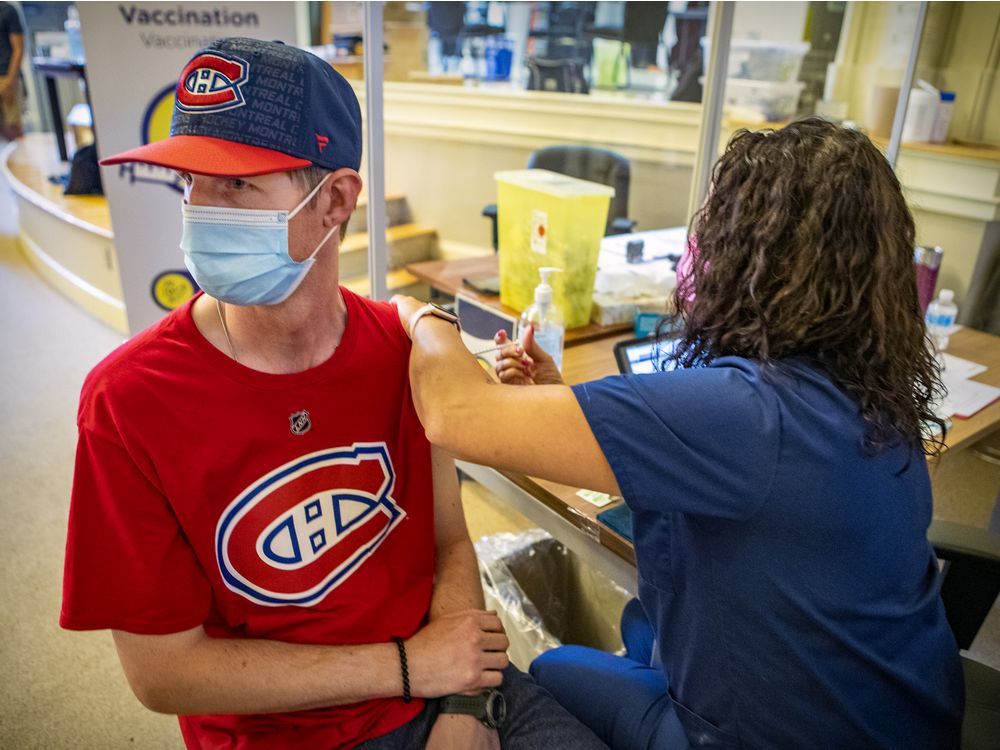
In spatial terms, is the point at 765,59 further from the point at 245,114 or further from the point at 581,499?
the point at 245,114

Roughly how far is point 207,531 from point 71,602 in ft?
0.53

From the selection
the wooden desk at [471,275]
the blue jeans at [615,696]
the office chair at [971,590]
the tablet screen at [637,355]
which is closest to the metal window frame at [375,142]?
the wooden desk at [471,275]

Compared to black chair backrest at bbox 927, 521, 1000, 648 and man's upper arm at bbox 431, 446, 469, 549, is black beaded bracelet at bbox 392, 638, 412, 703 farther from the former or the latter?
black chair backrest at bbox 927, 521, 1000, 648

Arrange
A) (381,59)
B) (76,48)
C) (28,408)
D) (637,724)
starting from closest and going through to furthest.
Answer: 1. (637,724)
2. (381,59)
3. (28,408)
4. (76,48)

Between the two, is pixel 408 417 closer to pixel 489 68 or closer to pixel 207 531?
pixel 207 531

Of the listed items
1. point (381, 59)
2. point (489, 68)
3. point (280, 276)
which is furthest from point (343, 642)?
point (489, 68)

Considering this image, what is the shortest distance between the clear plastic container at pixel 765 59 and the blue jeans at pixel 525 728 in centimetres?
333

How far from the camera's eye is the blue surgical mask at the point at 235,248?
0.97 m

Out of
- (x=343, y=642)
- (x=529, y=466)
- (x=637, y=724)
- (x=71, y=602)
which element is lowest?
(x=637, y=724)

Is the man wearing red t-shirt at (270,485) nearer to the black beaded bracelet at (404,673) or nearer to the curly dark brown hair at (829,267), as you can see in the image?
the black beaded bracelet at (404,673)

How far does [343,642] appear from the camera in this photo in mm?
1056

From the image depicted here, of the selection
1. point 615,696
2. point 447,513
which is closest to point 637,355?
point 447,513

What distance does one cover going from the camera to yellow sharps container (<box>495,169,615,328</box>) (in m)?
1.88

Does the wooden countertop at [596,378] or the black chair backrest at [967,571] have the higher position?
the wooden countertop at [596,378]
